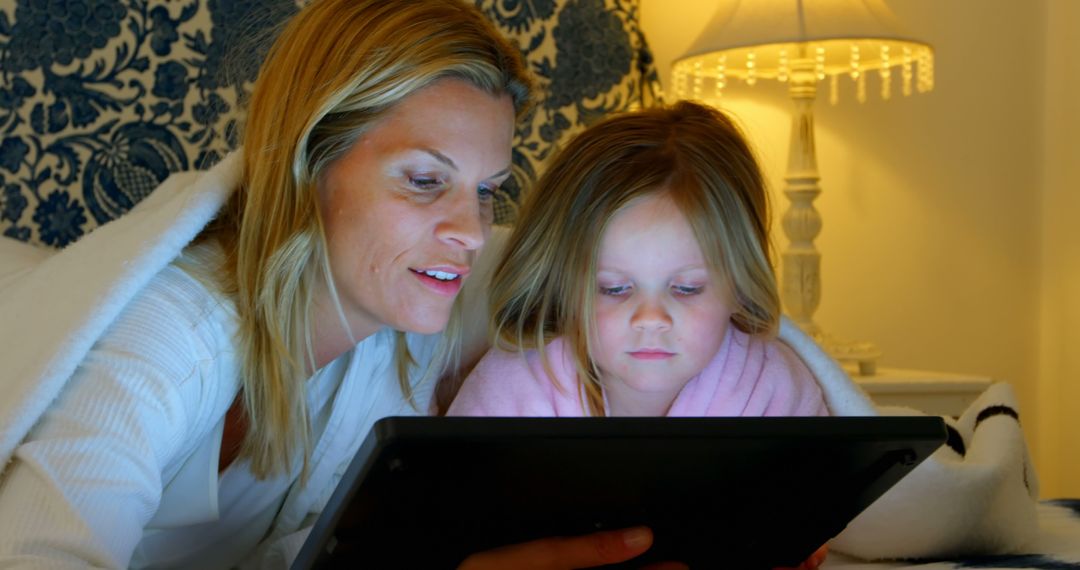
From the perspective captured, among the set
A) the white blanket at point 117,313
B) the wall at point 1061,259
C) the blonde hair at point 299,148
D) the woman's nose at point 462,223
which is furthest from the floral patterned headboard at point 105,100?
the wall at point 1061,259

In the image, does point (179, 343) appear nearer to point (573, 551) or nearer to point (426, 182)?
point (426, 182)

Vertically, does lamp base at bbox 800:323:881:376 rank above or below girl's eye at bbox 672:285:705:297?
below

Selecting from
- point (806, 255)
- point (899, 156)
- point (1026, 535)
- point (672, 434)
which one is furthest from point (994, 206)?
point (672, 434)

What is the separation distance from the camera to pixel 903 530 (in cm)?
136

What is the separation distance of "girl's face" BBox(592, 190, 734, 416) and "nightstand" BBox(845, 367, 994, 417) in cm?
102

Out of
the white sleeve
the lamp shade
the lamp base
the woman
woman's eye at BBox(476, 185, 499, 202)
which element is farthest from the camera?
the lamp base

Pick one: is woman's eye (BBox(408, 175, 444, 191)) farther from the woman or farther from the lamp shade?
the lamp shade

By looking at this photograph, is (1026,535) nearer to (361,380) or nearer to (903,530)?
(903,530)

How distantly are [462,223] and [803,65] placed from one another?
1332 millimetres

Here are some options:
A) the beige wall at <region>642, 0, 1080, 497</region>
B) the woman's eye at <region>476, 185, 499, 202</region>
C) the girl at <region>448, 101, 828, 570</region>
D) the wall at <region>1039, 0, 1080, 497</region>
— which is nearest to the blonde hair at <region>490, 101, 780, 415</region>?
the girl at <region>448, 101, 828, 570</region>

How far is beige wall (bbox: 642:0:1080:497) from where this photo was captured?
A: 276cm

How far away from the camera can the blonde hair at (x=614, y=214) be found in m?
1.37

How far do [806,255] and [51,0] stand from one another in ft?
4.83

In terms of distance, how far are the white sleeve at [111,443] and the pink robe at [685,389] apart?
383 millimetres
